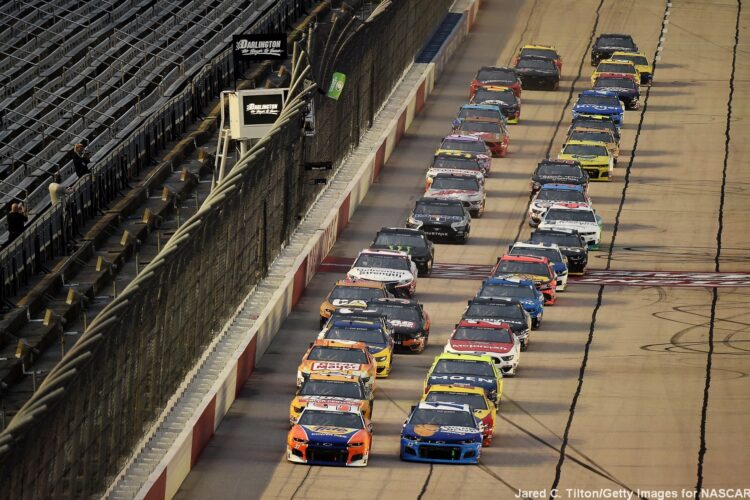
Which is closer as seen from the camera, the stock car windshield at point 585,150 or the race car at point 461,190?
the race car at point 461,190

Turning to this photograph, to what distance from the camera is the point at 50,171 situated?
50062mm

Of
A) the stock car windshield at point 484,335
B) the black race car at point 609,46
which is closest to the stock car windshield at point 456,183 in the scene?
the stock car windshield at point 484,335

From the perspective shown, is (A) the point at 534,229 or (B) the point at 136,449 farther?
(A) the point at 534,229

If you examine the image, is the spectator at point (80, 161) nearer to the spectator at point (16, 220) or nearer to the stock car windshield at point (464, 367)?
the spectator at point (16, 220)

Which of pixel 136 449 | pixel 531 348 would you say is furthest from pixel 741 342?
pixel 136 449

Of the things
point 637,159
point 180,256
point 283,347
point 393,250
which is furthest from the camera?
point 637,159

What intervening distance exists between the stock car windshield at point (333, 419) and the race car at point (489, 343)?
5440 mm

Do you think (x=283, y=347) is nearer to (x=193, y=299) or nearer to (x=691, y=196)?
(x=193, y=299)

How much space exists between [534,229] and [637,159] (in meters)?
9.42

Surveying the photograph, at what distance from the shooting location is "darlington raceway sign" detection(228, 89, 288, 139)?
1662 inches

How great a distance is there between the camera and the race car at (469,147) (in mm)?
55188

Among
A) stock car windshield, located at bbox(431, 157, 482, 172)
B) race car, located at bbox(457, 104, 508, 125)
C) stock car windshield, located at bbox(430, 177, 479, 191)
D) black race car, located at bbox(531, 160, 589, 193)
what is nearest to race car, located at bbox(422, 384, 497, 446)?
stock car windshield, located at bbox(430, 177, 479, 191)

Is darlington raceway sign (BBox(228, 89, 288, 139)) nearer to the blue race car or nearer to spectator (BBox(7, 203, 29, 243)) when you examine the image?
spectator (BBox(7, 203, 29, 243))

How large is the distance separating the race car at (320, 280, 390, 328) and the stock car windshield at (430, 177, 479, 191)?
9.47 m
